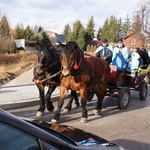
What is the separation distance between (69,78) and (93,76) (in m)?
0.82

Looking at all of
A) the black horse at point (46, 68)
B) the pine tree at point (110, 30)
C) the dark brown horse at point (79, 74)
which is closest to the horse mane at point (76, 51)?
the dark brown horse at point (79, 74)

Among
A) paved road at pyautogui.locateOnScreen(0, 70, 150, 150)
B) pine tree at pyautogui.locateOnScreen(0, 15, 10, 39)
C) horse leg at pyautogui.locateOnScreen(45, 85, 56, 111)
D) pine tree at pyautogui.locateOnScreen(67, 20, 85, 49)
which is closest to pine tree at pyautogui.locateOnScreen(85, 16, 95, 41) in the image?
pine tree at pyautogui.locateOnScreen(67, 20, 85, 49)

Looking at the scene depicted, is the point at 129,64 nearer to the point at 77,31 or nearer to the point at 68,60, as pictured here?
the point at 68,60

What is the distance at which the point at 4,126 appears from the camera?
7.54 feet

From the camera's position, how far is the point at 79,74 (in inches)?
265

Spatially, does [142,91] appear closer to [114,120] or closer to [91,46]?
[114,120]

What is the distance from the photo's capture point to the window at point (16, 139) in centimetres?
232

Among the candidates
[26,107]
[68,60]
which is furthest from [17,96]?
[68,60]

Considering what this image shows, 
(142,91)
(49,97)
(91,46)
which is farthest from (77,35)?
(49,97)

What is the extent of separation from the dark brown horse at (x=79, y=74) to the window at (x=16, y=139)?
394 centimetres

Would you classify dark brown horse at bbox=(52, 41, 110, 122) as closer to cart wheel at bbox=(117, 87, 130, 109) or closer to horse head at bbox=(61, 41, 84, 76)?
horse head at bbox=(61, 41, 84, 76)

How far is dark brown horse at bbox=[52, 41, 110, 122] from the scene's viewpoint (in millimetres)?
6312

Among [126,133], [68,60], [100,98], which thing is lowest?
[126,133]

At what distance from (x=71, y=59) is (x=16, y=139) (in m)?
4.13
